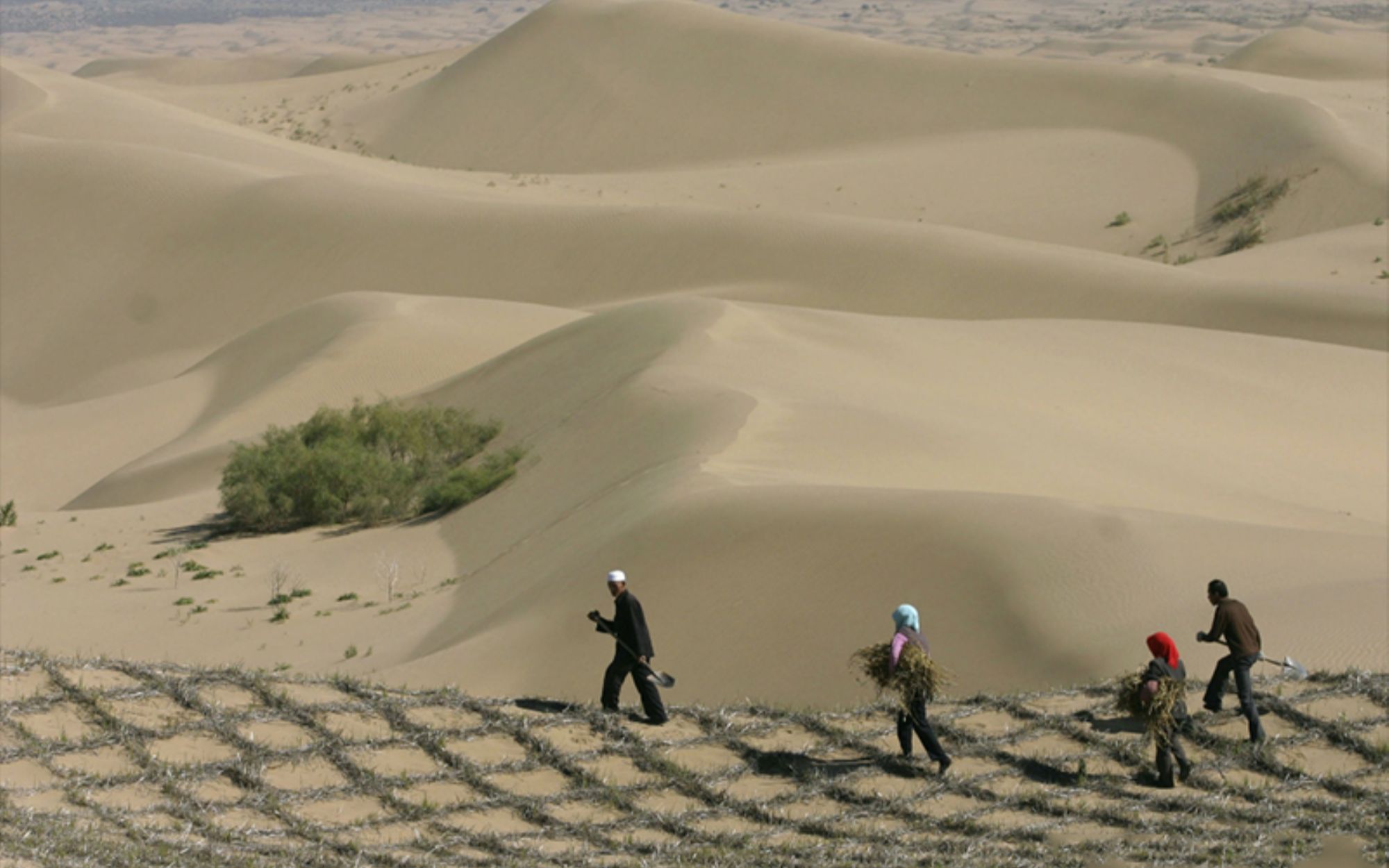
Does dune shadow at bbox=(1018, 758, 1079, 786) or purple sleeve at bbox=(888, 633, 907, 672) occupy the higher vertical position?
purple sleeve at bbox=(888, 633, 907, 672)

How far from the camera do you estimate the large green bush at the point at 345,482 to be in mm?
21266

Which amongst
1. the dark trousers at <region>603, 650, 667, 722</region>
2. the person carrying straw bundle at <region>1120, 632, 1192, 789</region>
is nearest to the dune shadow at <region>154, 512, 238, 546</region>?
the dark trousers at <region>603, 650, 667, 722</region>

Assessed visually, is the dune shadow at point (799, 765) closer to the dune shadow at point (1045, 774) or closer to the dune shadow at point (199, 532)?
the dune shadow at point (1045, 774)

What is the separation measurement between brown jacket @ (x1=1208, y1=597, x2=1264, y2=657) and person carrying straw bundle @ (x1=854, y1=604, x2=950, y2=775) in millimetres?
1764

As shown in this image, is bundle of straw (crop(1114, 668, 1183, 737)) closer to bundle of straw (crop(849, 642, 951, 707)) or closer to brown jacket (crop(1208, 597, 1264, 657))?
brown jacket (crop(1208, 597, 1264, 657))

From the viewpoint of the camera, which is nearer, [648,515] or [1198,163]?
[648,515]

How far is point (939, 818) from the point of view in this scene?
8.96 meters

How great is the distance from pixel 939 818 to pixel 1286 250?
114 feet

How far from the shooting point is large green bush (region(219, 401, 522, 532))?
21.3 metres

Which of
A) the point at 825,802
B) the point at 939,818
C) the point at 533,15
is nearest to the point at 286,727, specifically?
the point at 825,802

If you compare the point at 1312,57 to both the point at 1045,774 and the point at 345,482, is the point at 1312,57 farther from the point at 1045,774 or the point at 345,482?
the point at 1045,774

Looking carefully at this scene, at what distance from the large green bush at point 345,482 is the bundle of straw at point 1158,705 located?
42.6 ft

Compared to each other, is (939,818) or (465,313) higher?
(939,818)

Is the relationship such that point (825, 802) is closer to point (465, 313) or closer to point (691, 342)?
point (691, 342)
